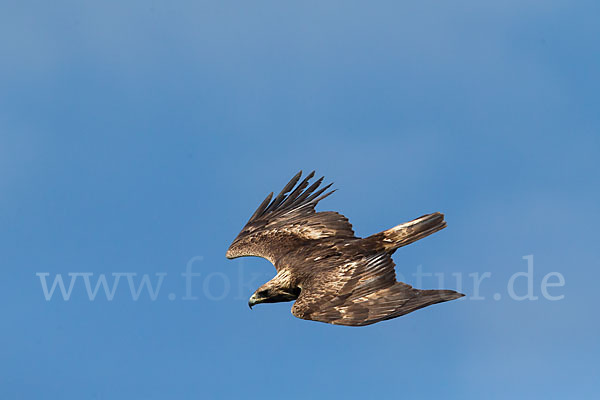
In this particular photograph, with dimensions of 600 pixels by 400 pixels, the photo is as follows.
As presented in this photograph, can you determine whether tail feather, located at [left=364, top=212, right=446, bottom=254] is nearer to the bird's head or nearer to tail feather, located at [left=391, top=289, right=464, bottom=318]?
the bird's head

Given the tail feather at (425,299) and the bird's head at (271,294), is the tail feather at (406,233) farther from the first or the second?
the tail feather at (425,299)

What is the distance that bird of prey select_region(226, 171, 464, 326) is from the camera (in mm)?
17547

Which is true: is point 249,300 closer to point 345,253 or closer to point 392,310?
point 345,253

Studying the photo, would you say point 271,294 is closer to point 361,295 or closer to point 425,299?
point 361,295

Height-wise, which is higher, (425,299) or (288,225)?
(288,225)

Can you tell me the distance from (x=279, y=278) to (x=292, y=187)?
3.66 metres

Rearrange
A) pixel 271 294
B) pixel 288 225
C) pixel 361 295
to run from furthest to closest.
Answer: pixel 288 225
pixel 271 294
pixel 361 295

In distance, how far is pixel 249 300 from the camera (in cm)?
1966

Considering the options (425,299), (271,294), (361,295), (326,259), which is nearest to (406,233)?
(326,259)

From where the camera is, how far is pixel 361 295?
18.0m

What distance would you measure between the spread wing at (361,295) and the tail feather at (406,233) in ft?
1.00

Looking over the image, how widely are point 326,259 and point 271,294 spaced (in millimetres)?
1406

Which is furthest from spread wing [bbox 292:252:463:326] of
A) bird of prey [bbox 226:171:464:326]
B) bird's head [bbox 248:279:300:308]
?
bird's head [bbox 248:279:300:308]

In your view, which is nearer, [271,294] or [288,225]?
[271,294]
